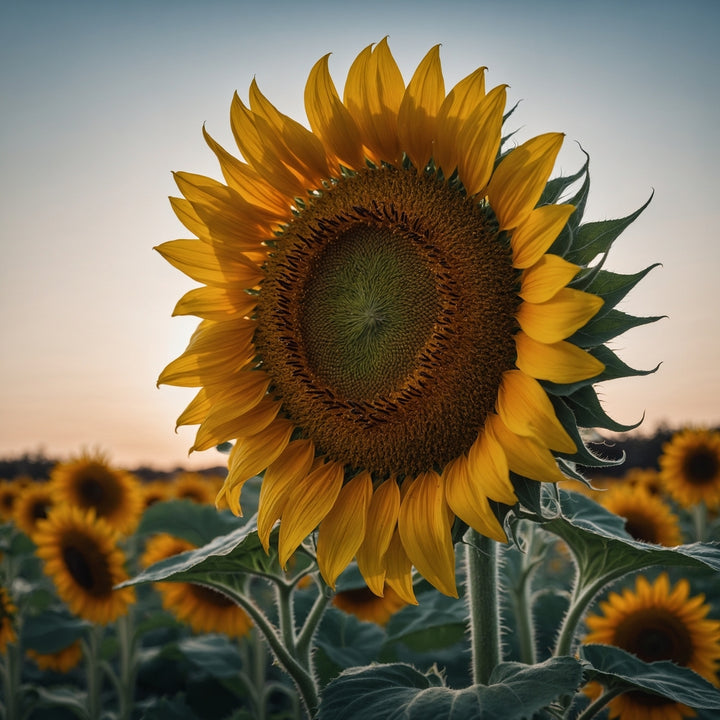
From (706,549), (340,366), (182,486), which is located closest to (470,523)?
(340,366)

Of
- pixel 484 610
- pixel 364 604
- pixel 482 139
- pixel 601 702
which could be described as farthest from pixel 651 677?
pixel 364 604

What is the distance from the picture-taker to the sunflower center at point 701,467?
7797 millimetres

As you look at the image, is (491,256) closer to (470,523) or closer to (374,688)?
(470,523)

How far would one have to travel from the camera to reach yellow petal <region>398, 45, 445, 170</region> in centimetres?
211

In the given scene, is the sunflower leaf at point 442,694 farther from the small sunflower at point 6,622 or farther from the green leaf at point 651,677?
the small sunflower at point 6,622

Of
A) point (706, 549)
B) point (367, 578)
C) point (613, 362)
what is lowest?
point (367, 578)

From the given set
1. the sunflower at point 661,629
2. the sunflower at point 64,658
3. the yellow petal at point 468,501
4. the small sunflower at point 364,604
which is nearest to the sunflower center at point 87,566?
the sunflower at point 64,658

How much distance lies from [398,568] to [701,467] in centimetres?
654

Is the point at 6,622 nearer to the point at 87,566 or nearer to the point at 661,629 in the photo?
the point at 87,566

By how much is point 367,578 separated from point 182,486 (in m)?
6.51

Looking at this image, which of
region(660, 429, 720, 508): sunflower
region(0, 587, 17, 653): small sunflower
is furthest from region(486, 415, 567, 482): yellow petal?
region(660, 429, 720, 508): sunflower

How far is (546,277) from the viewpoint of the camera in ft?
6.49

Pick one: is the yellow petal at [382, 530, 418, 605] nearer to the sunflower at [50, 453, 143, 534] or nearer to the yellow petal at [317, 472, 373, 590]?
the yellow petal at [317, 472, 373, 590]

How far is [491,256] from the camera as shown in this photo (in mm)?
2189
